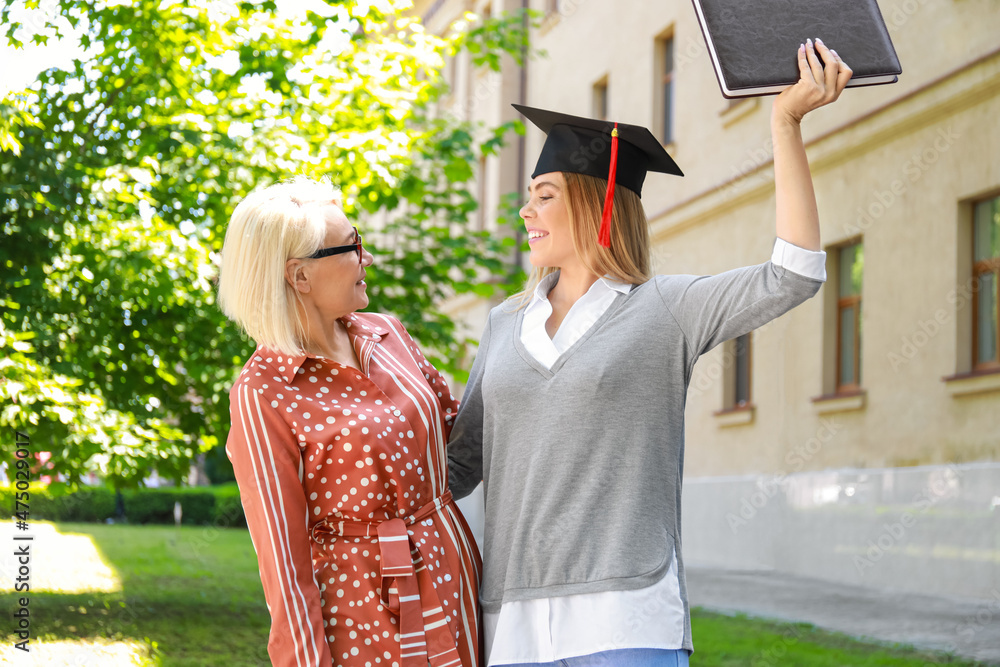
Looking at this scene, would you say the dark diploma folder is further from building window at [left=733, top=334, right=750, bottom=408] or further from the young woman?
building window at [left=733, top=334, right=750, bottom=408]

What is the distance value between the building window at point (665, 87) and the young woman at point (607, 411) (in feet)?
42.5

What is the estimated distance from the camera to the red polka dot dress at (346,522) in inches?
92.7

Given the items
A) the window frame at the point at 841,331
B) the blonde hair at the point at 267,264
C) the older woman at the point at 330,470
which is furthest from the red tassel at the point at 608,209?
the window frame at the point at 841,331

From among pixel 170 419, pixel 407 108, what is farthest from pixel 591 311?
pixel 407 108

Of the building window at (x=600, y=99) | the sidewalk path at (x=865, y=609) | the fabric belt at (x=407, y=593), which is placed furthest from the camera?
the building window at (x=600, y=99)

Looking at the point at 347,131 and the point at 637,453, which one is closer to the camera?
the point at 637,453

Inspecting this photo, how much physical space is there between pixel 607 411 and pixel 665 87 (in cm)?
1378

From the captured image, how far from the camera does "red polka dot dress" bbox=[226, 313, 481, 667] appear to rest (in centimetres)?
235

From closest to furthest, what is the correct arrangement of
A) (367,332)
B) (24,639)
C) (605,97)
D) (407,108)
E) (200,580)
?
1. (367,332)
2. (24,639)
3. (407,108)
4. (200,580)
5. (605,97)

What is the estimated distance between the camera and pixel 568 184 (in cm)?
274

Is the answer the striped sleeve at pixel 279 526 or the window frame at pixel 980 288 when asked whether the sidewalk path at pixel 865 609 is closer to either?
the window frame at pixel 980 288

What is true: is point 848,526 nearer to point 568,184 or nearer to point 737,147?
point 737,147

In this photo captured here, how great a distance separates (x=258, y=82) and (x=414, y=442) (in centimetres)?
704

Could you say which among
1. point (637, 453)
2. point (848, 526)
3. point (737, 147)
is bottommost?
point (848, 526)
